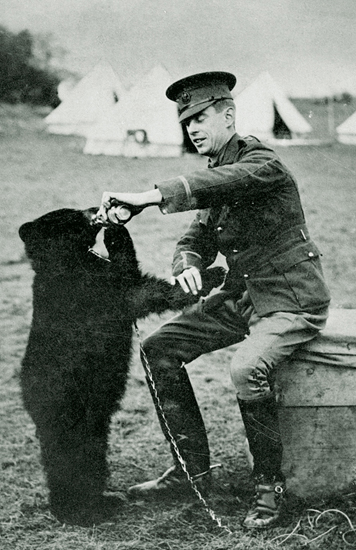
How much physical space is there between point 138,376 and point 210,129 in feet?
7.42

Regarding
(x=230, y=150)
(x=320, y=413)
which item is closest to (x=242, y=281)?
(x=230, y=150)

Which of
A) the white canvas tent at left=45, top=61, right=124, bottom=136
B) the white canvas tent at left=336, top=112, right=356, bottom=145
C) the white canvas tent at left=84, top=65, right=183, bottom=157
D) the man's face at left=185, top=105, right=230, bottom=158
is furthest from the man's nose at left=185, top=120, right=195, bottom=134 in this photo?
the white canvas tent at left=336, top=112, right=356, bottom=145

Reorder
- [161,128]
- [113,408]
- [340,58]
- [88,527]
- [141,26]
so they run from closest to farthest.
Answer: [88,527], [113,408], [141,26], [340,58], [161,128]

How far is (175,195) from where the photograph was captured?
2.50 metres

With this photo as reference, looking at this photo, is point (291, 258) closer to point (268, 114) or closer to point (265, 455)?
point (265, 455)

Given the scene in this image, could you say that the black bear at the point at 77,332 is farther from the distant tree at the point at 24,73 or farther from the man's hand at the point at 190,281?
the distant tree at the point at 24,73

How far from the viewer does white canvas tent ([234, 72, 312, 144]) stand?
616 cm

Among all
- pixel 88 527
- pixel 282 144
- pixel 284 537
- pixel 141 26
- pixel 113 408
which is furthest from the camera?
pixel 282 144

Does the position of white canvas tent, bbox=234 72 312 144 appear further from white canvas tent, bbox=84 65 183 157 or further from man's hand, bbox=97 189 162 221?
man's hand, bbox=97 189 162 221

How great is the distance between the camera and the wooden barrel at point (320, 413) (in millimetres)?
2855

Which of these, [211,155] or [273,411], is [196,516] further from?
[211,155]

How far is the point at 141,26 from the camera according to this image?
4023mm

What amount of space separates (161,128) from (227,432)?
476 cm

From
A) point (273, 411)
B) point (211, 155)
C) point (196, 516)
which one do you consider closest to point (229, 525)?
point (196, 516)
